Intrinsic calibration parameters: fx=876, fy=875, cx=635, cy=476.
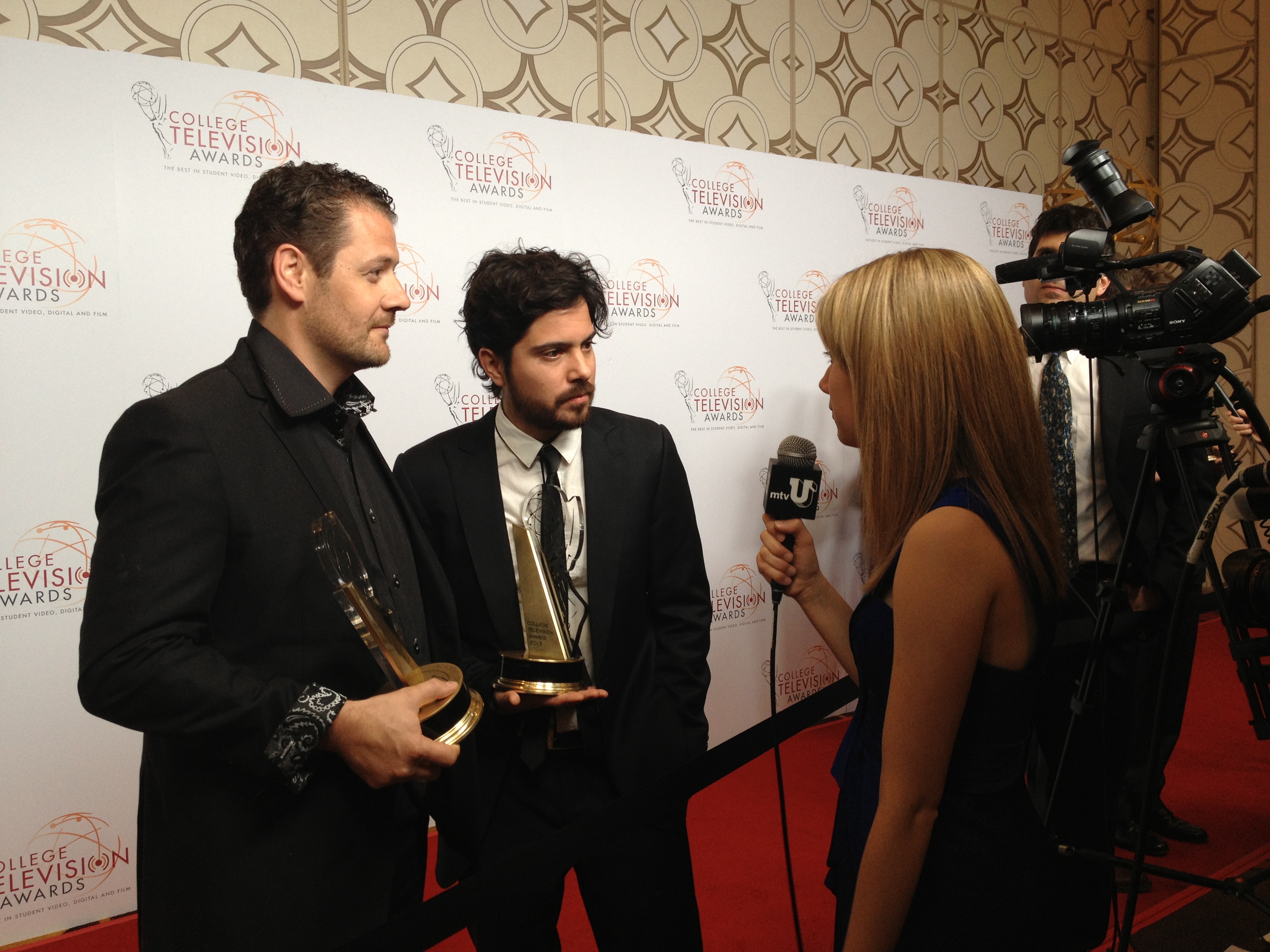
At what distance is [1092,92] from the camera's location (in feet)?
17.2

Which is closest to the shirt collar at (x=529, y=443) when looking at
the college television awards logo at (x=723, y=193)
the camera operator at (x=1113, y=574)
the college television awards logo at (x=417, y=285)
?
the college television awards logo at (x=417, y=285)

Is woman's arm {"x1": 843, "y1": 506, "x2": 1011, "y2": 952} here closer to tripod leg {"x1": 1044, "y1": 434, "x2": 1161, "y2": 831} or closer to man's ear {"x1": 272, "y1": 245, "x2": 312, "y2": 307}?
tripod leg {"x1": 1044, "y1": 434, "x2": 1161, "y2": 831}

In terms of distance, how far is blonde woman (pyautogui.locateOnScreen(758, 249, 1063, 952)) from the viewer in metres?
1.10

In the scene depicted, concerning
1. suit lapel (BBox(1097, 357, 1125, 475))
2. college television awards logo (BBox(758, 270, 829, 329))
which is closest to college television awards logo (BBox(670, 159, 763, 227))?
college television awards logo (BBox(758, 270, 829, 329))

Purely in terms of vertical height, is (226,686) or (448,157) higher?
(448,157)

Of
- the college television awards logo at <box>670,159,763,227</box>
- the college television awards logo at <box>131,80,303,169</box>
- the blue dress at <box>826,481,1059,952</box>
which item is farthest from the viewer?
the college television awards logo at <box>670,159,763,227</box>

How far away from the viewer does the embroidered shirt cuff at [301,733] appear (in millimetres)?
1120

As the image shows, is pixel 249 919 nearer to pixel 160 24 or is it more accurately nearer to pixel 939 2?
pixel 160 24

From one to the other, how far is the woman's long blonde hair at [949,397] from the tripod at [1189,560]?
590 millimetres

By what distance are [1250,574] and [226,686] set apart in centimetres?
174

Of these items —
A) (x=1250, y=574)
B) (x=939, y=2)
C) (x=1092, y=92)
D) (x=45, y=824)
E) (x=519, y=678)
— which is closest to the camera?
(x=519, y=678)

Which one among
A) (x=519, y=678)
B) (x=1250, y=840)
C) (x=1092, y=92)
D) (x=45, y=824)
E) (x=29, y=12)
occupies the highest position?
(x=1092, y=92)

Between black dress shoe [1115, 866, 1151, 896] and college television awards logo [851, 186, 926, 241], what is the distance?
2555 millimetres

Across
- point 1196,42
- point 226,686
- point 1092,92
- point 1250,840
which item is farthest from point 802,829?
point 1196,42
